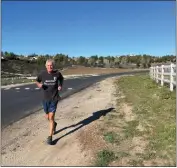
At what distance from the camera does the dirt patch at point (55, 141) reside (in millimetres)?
6688

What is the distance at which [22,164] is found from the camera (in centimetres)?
652

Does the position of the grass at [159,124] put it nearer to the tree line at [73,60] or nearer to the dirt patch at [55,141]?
the dirt patch at [55,141]

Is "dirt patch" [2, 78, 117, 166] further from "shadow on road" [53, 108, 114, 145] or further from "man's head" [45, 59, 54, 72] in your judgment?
"man's head" [45, 59, 54, 72]

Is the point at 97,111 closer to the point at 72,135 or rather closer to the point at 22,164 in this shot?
the point at 72,135

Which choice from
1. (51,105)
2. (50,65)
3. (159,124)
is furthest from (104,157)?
(159,124)

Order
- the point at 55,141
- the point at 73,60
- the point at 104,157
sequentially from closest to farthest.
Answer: the point at 104,157 → the point at 55,141 → the point at 73,60

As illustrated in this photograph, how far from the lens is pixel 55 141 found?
26.5ft

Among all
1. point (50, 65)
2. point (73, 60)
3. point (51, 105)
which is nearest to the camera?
point (50, 65)

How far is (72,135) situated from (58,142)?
68 centimetres

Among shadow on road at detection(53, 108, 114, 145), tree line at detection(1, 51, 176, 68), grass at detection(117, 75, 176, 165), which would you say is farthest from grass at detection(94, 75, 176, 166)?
tree line at detection(1, 51, 176, 68)

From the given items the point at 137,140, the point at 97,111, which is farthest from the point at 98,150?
the point at 97,111

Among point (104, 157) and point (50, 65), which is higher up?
point (50, 65)

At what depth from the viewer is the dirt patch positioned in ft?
21.9

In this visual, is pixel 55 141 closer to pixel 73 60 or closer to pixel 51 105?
pixel 51 105
